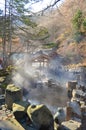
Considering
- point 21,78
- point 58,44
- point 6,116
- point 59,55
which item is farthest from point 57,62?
point 6,116

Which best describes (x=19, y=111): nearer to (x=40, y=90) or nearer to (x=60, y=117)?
(x=60, y=117)

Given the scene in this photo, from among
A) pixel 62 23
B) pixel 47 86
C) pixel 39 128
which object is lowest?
pixel 47 86

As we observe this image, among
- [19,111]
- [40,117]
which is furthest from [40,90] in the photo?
[40,117]

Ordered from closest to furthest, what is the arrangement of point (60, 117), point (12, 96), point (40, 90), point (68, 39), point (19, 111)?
1. point (19, 111)
2. point (12, 96)
3. point (60, 117)
4. point (40, 90)
5. point (68, 39)

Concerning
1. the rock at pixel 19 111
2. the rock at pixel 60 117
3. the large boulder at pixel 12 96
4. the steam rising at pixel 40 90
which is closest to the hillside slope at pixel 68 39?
the steam rising at pixel 40 90

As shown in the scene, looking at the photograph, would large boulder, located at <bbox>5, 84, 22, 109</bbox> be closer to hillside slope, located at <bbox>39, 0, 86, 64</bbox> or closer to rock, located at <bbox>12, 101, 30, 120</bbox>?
rock, located at <bbox>12, 101, 30, 120</bbox>

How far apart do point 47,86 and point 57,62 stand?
1172 cm

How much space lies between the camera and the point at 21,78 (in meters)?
17.6

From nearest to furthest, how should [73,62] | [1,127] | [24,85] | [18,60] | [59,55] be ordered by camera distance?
[1,127], [24,85], [18,60], [73,62], [59,55]

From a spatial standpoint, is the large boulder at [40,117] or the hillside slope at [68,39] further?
the hillside slope at [68,39]

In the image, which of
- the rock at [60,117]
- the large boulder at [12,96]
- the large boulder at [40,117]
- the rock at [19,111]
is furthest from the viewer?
the rock at [60,117]

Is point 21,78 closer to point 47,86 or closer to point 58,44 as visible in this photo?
point 47,86

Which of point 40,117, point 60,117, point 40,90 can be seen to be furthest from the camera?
point 40,90

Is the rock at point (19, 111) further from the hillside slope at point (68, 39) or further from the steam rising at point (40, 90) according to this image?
the hillside slope at point (68, 39)
